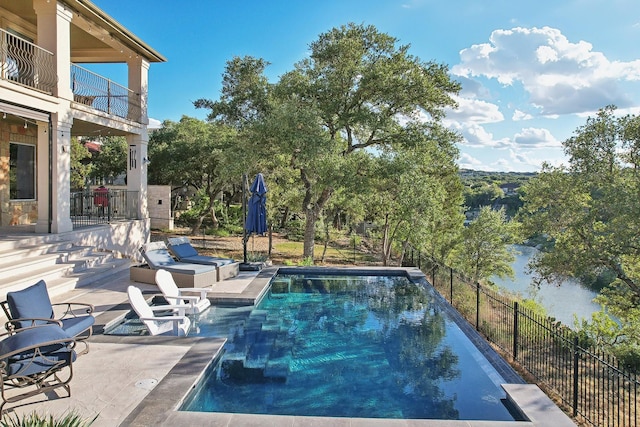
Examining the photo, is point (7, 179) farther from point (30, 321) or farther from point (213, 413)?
point (213, 413)

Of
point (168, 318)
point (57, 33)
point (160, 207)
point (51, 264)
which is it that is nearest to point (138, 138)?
point (57, 33)

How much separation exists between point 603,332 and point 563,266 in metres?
2.69

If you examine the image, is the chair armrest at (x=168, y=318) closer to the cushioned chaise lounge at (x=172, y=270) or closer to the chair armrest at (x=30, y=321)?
the chair armrest at (x=30, y=321)

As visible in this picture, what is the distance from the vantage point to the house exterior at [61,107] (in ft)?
36.6

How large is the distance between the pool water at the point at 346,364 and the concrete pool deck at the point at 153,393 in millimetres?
290

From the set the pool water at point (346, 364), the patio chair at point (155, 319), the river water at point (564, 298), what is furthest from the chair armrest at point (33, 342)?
the river water at point (564, 298)

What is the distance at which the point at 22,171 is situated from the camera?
46.3ft

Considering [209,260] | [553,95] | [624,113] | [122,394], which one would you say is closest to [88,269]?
[209,260]

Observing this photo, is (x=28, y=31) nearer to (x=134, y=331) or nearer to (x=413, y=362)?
(x=134, y=331)

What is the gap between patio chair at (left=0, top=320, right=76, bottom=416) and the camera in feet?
13.5

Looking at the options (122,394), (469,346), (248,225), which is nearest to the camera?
(122,394)

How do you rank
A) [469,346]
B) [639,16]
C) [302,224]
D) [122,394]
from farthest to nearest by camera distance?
[302,224] → [639,16] → [469,346] → [122,394]

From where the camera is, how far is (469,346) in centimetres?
721

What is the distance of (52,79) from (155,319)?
8.52 meters
